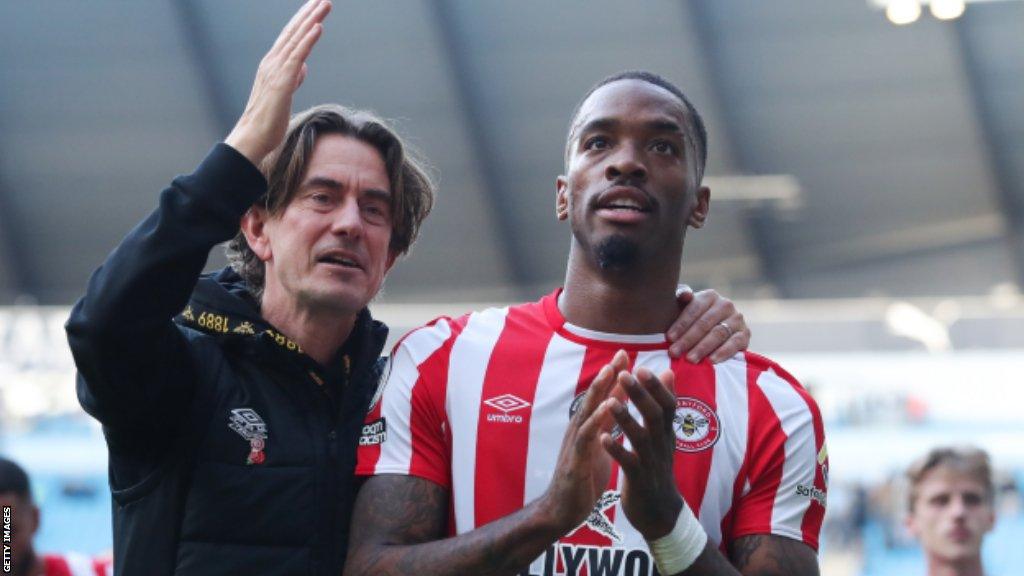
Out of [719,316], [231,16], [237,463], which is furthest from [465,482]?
[231,16]

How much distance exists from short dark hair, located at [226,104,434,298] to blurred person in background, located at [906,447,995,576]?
2.57 metres

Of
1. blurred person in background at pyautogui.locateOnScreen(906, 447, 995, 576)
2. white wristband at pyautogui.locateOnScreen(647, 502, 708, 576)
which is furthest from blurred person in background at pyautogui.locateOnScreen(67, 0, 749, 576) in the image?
blurred person in background at pyautogui.locateOnScreen(906, 447, 995, 576)

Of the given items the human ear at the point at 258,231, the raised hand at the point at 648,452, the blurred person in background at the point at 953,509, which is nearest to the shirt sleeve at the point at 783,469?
the raised hand at the point at 648,452

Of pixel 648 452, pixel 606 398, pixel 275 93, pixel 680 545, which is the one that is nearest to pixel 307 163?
pixel 275 93

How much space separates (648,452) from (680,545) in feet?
0.68

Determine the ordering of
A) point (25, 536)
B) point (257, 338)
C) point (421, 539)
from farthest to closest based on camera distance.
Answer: point (25, 536)
point (257, 338)
point (421, 539)

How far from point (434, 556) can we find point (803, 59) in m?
9.42

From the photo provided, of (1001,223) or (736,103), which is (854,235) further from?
(736,103)

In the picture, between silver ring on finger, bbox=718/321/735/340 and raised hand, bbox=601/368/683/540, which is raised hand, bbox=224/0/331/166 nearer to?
A: raised hand, bbox=601/368/683/540

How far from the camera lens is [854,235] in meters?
12.6

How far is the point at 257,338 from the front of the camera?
107 inches

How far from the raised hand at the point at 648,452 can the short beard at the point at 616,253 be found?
48 centimetres

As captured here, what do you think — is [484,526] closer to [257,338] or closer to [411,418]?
[411,418]

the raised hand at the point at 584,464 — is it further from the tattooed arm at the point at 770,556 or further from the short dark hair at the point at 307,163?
the short dark hair at the point at 307,163
